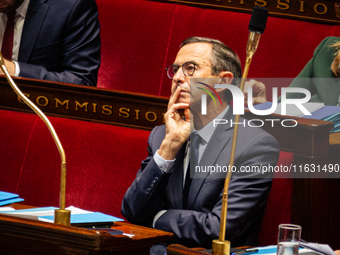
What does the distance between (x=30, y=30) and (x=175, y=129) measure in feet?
2.55

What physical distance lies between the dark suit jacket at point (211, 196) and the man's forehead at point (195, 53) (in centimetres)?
16

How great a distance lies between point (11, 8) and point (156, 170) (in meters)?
0.88

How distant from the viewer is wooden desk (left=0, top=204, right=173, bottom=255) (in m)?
0.58

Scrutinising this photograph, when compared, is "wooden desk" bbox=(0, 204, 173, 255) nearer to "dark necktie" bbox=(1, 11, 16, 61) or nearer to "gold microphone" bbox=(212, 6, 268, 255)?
"gold microphone" bbox=(212, 6, 268, 255)

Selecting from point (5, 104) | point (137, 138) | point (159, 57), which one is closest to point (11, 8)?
point (5, 104)

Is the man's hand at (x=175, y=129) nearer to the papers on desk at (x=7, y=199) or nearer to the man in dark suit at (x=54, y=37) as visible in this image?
the papers on desk at (x=7, y=199)

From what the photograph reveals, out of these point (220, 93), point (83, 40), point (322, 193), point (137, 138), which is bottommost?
point (322, 193)

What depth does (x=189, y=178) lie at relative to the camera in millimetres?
1017

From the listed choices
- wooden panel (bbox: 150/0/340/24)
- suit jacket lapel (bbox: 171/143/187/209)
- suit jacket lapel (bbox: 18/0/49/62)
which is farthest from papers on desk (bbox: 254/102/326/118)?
suit jacket lapel (bbox: 18/0/49/62)

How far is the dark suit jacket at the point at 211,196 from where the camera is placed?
918 millimetres

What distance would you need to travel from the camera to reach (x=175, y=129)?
1013mm

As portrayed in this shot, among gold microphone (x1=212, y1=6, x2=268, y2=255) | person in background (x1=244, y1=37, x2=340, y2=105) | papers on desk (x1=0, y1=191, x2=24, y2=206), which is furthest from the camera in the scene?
person in background (x1=244, y1=37, x2=340, y2=105)

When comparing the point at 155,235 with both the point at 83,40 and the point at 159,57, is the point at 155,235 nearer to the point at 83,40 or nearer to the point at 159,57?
the point at 83,40

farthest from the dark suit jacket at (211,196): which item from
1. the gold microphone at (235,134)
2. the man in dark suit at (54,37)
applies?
the man in dark suit at (54,37)
